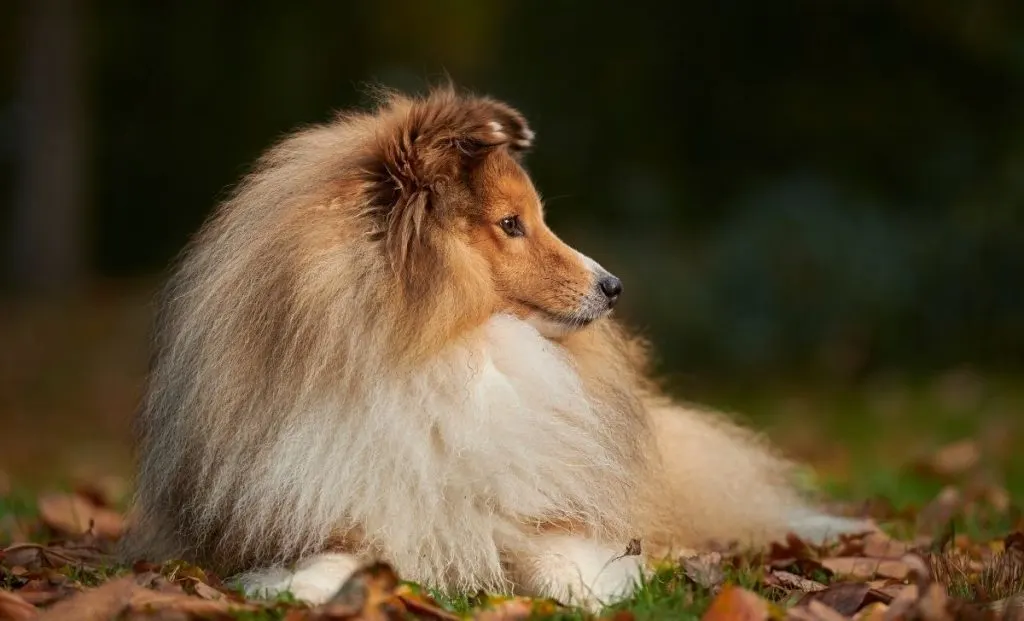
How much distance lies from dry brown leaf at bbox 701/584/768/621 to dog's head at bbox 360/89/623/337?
3.46ft

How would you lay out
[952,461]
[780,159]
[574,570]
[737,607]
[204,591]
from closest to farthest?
[737,607], [204,591], [574,570], [952,461], [780,159]

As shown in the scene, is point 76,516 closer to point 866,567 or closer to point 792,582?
point 792,582

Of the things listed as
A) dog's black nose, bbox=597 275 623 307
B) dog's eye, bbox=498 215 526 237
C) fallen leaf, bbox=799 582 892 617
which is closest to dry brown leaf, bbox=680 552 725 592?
fallen leaf, bbox=799 582 892 617

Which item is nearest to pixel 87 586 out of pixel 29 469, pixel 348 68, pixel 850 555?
pixel 850 555

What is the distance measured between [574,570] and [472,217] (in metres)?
1.00

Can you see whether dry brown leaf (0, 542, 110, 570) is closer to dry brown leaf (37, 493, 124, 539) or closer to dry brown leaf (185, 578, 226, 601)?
dry brown leaf (37, 493, 124, 539)

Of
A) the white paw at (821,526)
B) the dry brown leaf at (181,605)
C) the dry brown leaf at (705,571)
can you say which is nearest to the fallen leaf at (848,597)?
the dry brown leaf at (705,571)

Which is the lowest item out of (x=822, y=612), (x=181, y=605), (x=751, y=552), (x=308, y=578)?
(x=181, y=605)

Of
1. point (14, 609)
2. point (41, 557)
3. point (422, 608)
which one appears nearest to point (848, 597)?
point (422, 608)

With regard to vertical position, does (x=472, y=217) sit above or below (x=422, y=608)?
above

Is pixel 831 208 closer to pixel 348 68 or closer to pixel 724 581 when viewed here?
pixel 348 68

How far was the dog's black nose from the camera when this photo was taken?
3.86 m

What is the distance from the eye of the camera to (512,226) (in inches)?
150

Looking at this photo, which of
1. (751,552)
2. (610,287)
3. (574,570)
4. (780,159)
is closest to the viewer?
(574,570)
